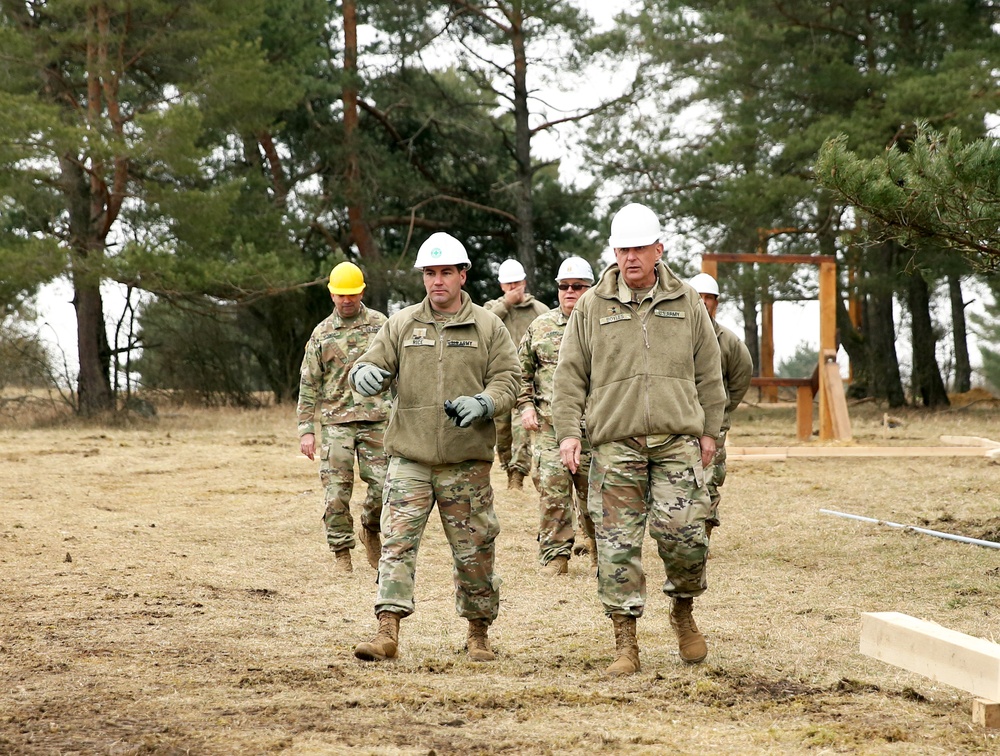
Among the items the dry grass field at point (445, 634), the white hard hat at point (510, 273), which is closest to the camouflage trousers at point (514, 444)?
the dry grass field at point (445, 634)

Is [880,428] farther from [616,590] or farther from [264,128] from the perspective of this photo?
[616,590]

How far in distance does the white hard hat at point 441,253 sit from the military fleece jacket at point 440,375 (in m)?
0.22

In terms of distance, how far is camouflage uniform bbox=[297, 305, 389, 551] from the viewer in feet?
27.9

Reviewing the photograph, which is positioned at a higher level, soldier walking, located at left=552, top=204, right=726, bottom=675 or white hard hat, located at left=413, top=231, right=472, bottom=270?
white hard hat, located at left=413, top=231, right=472, bottom=270

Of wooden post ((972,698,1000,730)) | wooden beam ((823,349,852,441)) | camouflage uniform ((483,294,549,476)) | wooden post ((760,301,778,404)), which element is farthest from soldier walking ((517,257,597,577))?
wooden post ((760,301,778,404))

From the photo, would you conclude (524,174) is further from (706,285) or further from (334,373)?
(334,373)

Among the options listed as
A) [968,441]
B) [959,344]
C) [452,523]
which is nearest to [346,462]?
[452,523]

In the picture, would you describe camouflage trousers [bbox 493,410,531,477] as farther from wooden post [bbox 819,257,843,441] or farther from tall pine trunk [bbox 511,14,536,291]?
tall pine trunk [bbox 511,14,536,291]

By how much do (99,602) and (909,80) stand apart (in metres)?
16.7

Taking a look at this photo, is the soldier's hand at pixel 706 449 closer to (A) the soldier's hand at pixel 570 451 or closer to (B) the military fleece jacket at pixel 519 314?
(A) the soldier's hand at pixel 570 451

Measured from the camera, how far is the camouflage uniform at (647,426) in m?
5.64

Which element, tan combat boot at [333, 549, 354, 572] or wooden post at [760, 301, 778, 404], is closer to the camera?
tan combat boot at [333, 549, 354, 572]

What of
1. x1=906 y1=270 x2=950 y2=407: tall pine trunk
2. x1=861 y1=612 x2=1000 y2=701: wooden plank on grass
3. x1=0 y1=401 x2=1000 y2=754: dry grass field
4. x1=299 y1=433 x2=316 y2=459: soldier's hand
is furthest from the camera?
x1=906 y1=270 x2=950 y2=407: tall pine trunk

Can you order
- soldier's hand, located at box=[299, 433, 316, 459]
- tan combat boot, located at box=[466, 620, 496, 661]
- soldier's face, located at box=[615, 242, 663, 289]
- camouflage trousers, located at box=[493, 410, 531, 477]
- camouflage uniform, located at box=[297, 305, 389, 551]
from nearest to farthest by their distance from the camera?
soldier's face, located at box=[615, 242, 663, 289] → tan combat boot, located at box=[466, 620, 496, 661] → soldier's hand, located at box=[299, 433, 316, 459] → camouflage uniform, located at box=[297, 305, 389, 551] → camouflage trousers, located at box=[493, 410, 531, 477]
